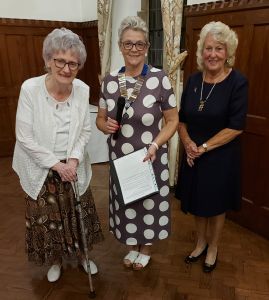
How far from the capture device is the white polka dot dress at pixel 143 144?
1.75m

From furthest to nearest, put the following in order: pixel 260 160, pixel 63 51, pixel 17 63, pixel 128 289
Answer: pixel 17 63, pixel 260 160, pixel 128 289, pixel 63 51

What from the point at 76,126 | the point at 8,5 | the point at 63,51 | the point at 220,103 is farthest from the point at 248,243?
the point at 8,5

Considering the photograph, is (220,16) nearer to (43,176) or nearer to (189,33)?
(189,33)

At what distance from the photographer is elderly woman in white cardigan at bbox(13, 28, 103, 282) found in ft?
5.24

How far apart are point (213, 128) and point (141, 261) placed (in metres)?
1.16

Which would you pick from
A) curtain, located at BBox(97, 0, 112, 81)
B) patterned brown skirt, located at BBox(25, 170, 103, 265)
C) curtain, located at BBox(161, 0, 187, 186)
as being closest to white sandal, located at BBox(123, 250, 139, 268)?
Result: patterned brown skirt, located at BBox(25, 170, 103, 265)

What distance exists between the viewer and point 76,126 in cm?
172

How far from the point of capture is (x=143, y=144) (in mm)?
1826

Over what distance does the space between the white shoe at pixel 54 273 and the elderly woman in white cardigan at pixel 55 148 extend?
0.16 metres

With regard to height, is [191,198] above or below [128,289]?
above

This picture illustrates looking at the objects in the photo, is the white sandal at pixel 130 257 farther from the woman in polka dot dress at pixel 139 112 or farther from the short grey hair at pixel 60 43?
the short grey hair at pixel 60 43

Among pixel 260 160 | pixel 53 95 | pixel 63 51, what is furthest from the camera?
pixel 260 160

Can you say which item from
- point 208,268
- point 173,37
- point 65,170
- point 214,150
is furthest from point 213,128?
point 173,37

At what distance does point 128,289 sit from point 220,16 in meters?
2.34
